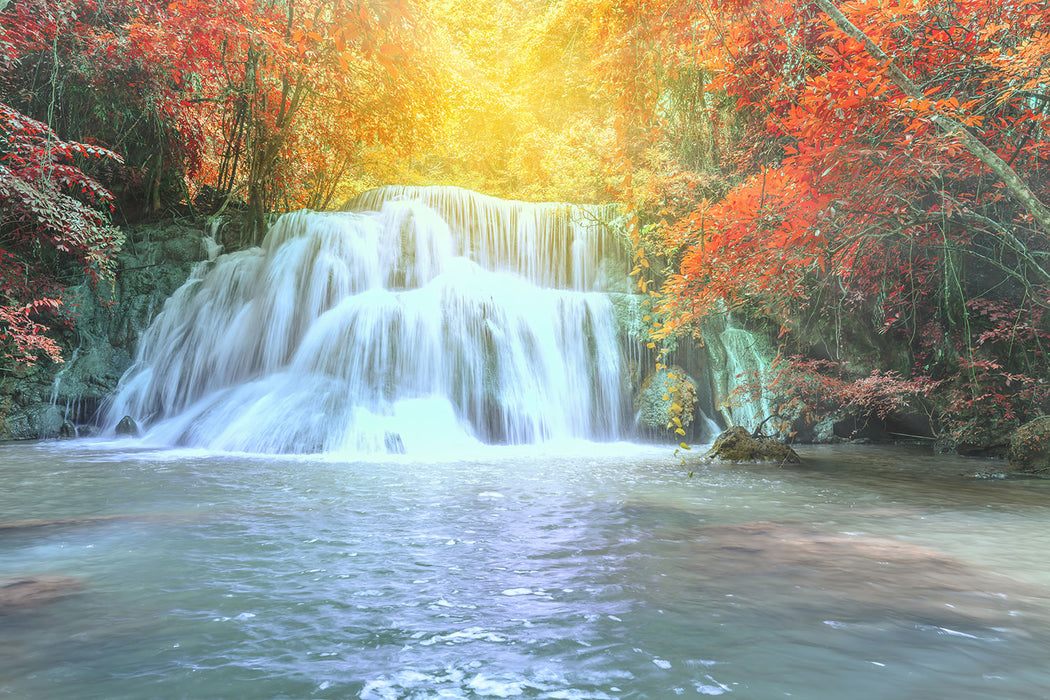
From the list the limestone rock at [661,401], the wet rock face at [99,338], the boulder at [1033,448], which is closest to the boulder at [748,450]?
the boulder at [1033,448]

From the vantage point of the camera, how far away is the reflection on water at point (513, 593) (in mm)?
1806

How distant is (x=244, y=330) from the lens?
33.8 ft

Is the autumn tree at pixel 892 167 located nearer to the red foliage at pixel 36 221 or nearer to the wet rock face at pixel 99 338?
the red foliage at pixel 36 221

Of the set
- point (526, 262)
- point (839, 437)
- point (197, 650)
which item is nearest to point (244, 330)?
point (526, 262)

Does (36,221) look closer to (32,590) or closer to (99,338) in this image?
(99,338)

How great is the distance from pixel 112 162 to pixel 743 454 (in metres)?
11.7

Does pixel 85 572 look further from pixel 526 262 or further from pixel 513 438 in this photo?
pixel 526 262

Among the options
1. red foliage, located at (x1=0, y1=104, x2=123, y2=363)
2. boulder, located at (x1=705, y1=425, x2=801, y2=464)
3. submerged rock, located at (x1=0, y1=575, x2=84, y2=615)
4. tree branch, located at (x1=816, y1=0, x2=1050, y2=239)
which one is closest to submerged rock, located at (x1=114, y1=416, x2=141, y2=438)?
red foliage, located at (x1=0, y1=104, x2=123, y2=363)

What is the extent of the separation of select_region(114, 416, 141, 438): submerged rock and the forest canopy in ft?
5.43

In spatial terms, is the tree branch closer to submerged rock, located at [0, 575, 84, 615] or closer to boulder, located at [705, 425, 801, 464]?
boulder, located at [705, 425, 801, 464]

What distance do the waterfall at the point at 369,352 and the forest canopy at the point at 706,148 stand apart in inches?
59.0

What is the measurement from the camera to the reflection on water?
1806mm

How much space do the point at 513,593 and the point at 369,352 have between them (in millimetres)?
7204

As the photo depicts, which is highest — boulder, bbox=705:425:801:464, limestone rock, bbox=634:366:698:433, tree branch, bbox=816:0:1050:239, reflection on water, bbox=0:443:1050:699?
tree branch, bbox=816:0:1050:239
